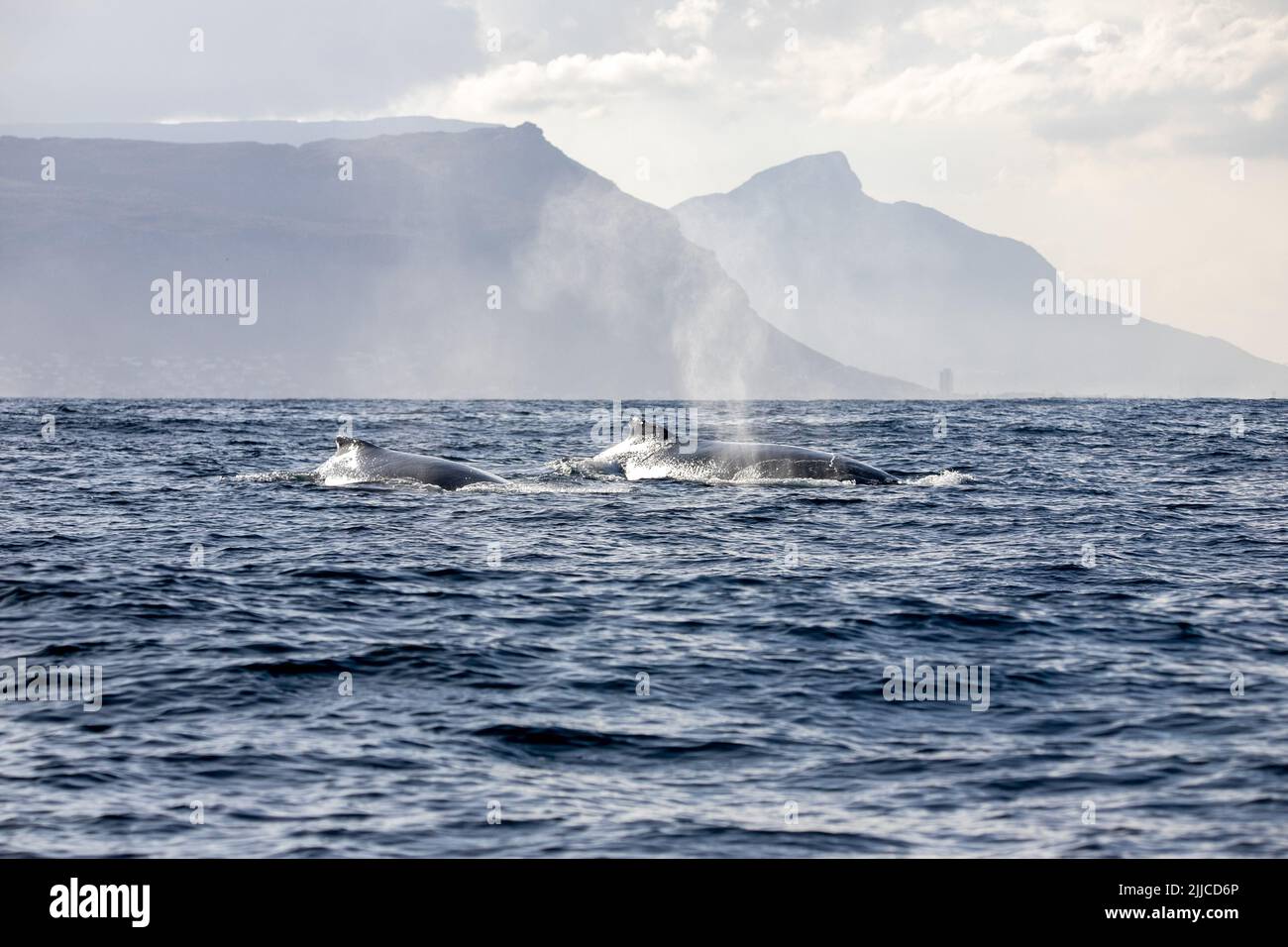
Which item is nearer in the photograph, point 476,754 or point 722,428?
point 476,754

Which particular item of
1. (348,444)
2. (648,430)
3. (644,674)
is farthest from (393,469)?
(644,674)

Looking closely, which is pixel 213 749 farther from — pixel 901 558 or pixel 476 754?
pixel 901 558

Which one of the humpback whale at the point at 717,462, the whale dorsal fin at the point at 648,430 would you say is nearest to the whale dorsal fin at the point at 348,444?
the humpback whale at the point at 717,462

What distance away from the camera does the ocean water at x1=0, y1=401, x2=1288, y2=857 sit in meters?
10.4

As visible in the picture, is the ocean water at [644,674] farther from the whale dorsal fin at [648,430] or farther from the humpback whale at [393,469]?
the whale dorsal fin at [648,430]

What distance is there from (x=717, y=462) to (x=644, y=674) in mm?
21013

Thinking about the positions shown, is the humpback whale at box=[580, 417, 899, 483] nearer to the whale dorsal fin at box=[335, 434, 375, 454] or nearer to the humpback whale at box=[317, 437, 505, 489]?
the humpback whale at box=[317, 437, 505, 489]

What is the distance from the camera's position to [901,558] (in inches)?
898

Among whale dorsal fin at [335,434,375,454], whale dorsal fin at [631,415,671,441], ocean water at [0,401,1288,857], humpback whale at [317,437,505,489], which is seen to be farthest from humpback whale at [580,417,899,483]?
whale dorsal fin at [335,434,375,454]

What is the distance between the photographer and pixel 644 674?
49.1 ft
